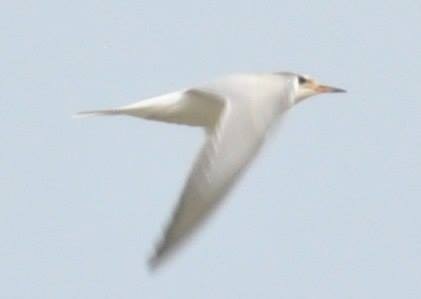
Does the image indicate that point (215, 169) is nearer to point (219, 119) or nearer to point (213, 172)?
point (213, 172)

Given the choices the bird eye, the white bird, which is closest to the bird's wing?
the white bird

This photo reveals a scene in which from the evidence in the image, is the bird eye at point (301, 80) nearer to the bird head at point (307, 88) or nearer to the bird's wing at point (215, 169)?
the bird head at point (307, 88)

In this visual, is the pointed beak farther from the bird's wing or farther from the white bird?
the bird's wing

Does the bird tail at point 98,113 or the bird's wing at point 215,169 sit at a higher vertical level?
the bird's wing at point 215,169

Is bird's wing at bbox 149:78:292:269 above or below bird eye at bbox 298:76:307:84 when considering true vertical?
above

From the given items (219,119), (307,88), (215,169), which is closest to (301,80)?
(307,88)

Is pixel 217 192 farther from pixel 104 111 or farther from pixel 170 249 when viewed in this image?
pixel 104 111

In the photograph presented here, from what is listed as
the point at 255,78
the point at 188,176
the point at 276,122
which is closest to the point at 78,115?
the point at 255,78

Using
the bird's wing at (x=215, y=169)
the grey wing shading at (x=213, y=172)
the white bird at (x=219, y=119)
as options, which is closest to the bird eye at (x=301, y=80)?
the white bird at (x=219, y=119)

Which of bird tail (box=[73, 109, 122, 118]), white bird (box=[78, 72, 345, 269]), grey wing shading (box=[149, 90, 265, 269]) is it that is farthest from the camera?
bird tail (box=[73, 109, 122, 118])
